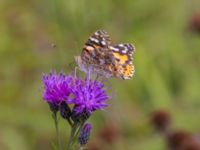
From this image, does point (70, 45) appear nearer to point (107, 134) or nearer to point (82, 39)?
point (82, 39)

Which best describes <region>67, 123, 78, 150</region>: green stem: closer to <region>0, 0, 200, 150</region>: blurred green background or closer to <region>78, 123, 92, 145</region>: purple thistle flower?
<region>78, 123, 92, 145</region>: purple thistle flower

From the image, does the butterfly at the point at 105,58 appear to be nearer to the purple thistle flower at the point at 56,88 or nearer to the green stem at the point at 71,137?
the purple thistle flower at the point at 56,88

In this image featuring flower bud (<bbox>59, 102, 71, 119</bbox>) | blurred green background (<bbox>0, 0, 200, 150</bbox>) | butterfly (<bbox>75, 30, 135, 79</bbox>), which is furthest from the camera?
blurred green background (<bbox>0, 0, 200, 150</bbox>)

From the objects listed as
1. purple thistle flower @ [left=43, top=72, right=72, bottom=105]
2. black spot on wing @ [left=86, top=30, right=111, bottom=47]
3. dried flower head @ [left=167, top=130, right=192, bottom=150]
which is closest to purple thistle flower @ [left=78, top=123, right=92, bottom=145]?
purple thistle flower @ [left=43, top=72, right=72, bottom=105]

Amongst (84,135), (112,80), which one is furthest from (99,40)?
(112,80)

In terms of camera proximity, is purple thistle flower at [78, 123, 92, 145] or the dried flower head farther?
the dried flower head

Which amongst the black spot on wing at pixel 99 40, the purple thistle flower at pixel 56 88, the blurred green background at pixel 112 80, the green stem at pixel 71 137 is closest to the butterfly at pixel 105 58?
the black spot on wing at pixel 99 40
